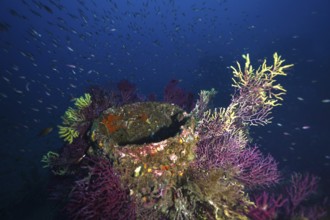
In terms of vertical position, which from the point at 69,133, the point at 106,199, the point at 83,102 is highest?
the point at 83,102

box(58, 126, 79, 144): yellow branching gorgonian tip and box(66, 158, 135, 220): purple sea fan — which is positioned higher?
box(58, 126, 79, 144): yellow branching gorgonian tip

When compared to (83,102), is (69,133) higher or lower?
lower

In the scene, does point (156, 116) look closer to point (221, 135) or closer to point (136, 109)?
point (136, 109)

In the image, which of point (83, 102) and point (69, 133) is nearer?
point (69, 133)

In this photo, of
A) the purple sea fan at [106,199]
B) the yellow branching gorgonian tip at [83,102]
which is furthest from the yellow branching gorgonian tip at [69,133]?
the purple sea fan at [106,199]

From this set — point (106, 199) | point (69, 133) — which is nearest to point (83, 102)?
point (69, 133)

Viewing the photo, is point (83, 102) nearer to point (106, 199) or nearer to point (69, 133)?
point (69, 133)

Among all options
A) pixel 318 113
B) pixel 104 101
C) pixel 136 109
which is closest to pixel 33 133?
pixel 104 101

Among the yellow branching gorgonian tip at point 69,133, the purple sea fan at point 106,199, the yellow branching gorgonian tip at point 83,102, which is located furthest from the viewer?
the yellow branching gorgonian tip at point 83,102

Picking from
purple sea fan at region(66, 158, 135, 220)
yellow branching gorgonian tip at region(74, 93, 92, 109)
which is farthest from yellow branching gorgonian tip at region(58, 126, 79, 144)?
purple sea fan at region(66, 158, 135, 220)

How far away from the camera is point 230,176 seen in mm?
4457

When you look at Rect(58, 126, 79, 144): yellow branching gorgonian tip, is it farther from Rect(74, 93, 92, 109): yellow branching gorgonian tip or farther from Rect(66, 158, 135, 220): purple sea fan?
Rect(66, 158, 135, 220): purple sea fan

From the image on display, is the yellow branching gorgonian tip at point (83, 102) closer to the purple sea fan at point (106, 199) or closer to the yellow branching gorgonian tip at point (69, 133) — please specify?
the yellow branching gorgonian tip at point (69, 133)

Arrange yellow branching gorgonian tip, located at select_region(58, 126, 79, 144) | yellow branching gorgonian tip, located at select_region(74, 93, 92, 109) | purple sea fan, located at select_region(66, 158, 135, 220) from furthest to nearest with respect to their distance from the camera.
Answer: yellow branching gorgonian tip, located at select_region(74, 93, 92, 109) → yellow branching gorgonian tip, located at select_region(58, 126, 79, 144) → purple sea fan, located at select_region(66, 158, 135, 220)
